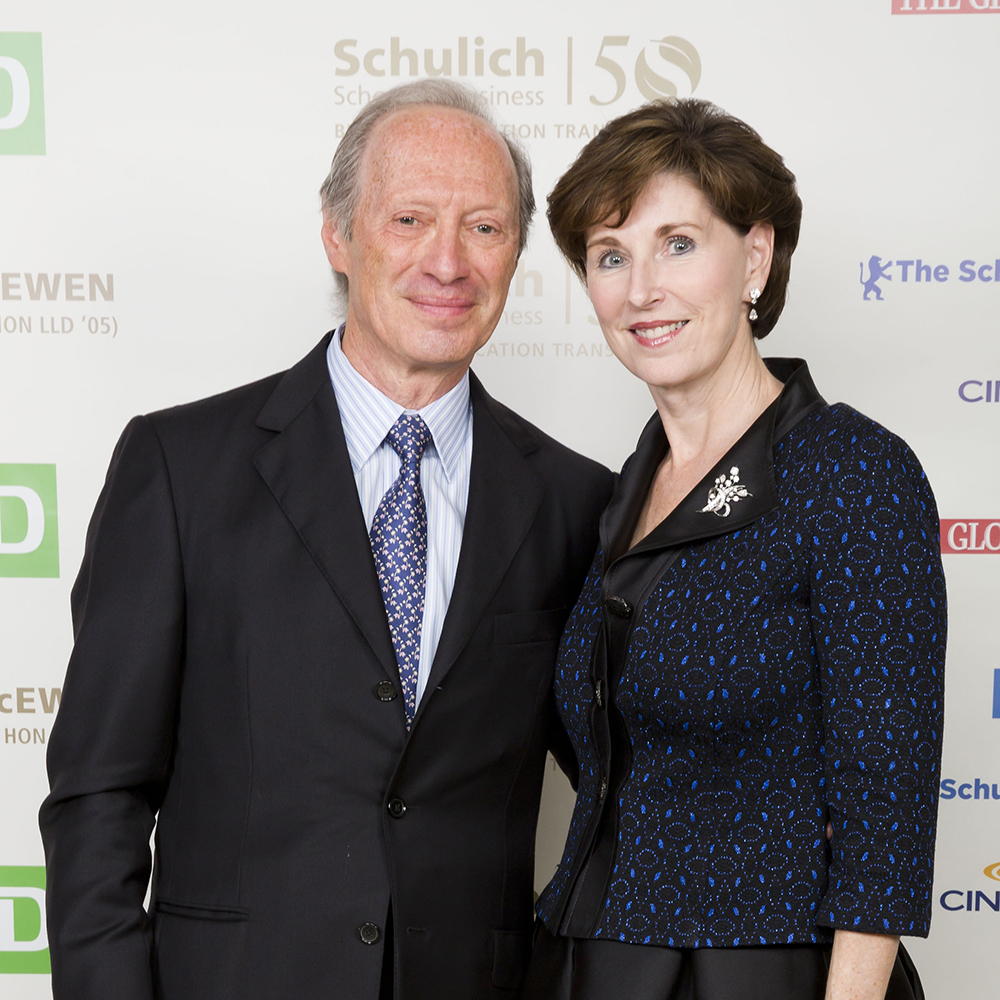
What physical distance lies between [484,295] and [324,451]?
1.10 feet

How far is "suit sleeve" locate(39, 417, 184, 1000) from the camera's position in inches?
55.4

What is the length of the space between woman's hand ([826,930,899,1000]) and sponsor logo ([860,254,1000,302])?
158cm

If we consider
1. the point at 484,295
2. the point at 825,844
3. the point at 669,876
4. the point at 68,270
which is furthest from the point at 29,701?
the point at 825,844

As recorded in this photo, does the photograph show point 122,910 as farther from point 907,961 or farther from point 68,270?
point 68,270

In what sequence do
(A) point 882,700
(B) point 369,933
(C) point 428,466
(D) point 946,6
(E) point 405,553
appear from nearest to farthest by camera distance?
1. (A) point 882,700
2. (B) point 369,933
3. (E) point 405,553
4. (C) point 428,466
5. (D) point 946,6

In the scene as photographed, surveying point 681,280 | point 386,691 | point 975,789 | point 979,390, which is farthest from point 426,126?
point 975,789

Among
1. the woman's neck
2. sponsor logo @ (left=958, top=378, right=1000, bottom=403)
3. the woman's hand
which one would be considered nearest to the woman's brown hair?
the woman's neck

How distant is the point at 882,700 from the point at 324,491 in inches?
29.3

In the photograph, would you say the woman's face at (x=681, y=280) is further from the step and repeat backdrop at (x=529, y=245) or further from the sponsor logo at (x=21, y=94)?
the sponsor logo at (x=21, y=94)

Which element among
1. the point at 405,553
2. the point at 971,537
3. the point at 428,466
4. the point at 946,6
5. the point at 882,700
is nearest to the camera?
the point at 882,700

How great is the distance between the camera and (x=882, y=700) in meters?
1.25

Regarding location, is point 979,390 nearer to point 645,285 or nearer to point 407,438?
point 645,285

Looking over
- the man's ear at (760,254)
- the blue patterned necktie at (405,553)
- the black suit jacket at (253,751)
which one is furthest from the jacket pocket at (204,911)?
the man's ear at (760,254)

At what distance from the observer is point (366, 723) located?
1423 millimetres
